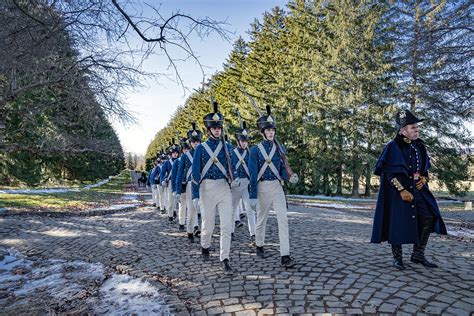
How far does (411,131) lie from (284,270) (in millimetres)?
2865

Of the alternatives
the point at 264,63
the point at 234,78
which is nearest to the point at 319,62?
the point at 264,63

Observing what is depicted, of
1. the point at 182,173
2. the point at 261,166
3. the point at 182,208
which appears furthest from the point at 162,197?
the point at 261,166

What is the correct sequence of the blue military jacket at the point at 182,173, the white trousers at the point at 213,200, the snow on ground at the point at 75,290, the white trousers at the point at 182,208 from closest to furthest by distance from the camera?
1. the snow on ground at the point at 75,290
2. the white trousers at the point at 213,200
3. the blue military jacket at the point at 182,173
4. the white trousers at the point at 182,208

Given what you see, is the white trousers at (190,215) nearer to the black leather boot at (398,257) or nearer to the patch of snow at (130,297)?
the patch of snow at (130,297)

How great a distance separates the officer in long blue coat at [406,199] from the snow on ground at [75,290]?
11.3ft

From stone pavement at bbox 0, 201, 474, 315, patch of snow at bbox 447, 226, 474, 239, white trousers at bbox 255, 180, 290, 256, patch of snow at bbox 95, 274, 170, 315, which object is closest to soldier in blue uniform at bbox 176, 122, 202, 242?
stone pavement at bbox 0, 201, 474, 315

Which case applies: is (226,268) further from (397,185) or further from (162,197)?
(162,197)

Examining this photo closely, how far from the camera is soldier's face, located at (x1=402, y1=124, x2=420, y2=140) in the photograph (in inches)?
213

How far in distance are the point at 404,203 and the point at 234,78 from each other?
2693 cm

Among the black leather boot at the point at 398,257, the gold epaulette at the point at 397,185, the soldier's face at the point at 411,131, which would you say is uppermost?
the soldier's face at the point at 411,131

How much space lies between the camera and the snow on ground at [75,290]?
4.44 meters

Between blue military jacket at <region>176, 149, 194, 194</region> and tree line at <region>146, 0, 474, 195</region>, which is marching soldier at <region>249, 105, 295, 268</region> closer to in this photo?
blue military jacket at <region>176, 149, 194, 194</region>

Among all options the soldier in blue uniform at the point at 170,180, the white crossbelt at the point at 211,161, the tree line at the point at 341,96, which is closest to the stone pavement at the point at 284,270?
the soldier in blue uniform at the point at 170,180

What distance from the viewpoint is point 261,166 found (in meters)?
6.23
